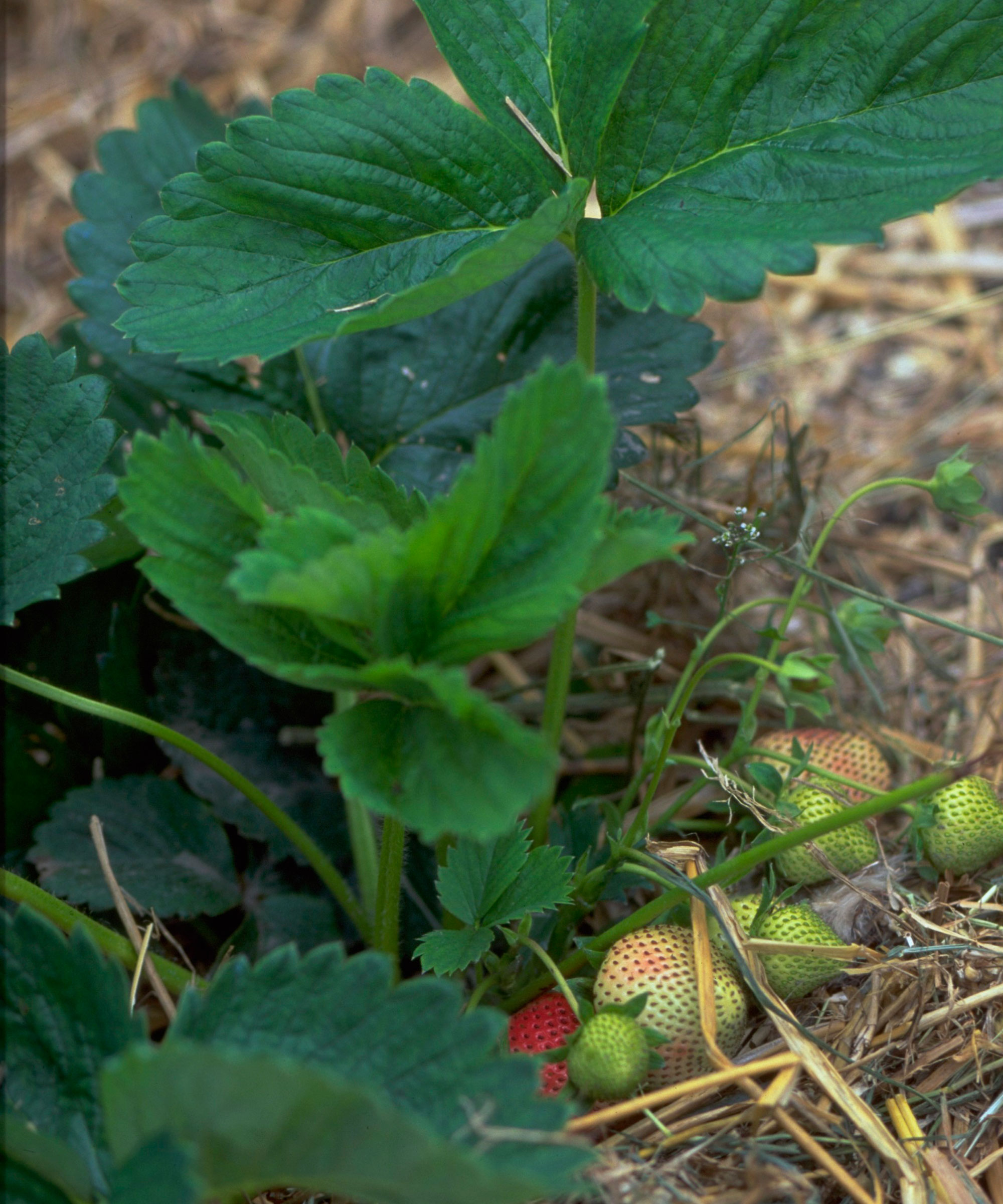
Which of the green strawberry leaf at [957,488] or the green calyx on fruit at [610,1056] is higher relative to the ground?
the green strawberry leaf at [957,488]

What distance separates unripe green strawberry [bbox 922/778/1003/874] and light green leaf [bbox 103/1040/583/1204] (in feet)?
1.83

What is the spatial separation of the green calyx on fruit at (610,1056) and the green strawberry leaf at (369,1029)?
3.7 inches

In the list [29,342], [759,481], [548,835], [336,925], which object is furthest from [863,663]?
[29,342]

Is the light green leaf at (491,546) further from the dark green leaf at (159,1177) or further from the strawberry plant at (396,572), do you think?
the dark green leaf at (159,1177)

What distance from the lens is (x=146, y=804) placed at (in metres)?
1.19

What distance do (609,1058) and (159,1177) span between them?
328 mm

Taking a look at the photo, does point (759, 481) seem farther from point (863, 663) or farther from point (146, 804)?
point (146, 804)

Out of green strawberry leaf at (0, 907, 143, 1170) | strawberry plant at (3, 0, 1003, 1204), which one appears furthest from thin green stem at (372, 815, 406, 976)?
green strawberry leaf at (0, 907, 143, 1170)

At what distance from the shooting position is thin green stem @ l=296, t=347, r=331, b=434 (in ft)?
4.30

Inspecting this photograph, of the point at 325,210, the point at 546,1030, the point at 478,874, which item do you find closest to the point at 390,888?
the point at 478,874

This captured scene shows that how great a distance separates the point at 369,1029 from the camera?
73 centimetres

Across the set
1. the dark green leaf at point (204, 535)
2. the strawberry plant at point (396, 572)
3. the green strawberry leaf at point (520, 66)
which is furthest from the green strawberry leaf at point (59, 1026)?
the green strawberry leaf at point (520, 66)

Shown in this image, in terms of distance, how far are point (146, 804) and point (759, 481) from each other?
3.18 ft

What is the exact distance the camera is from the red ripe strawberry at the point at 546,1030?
902mm
